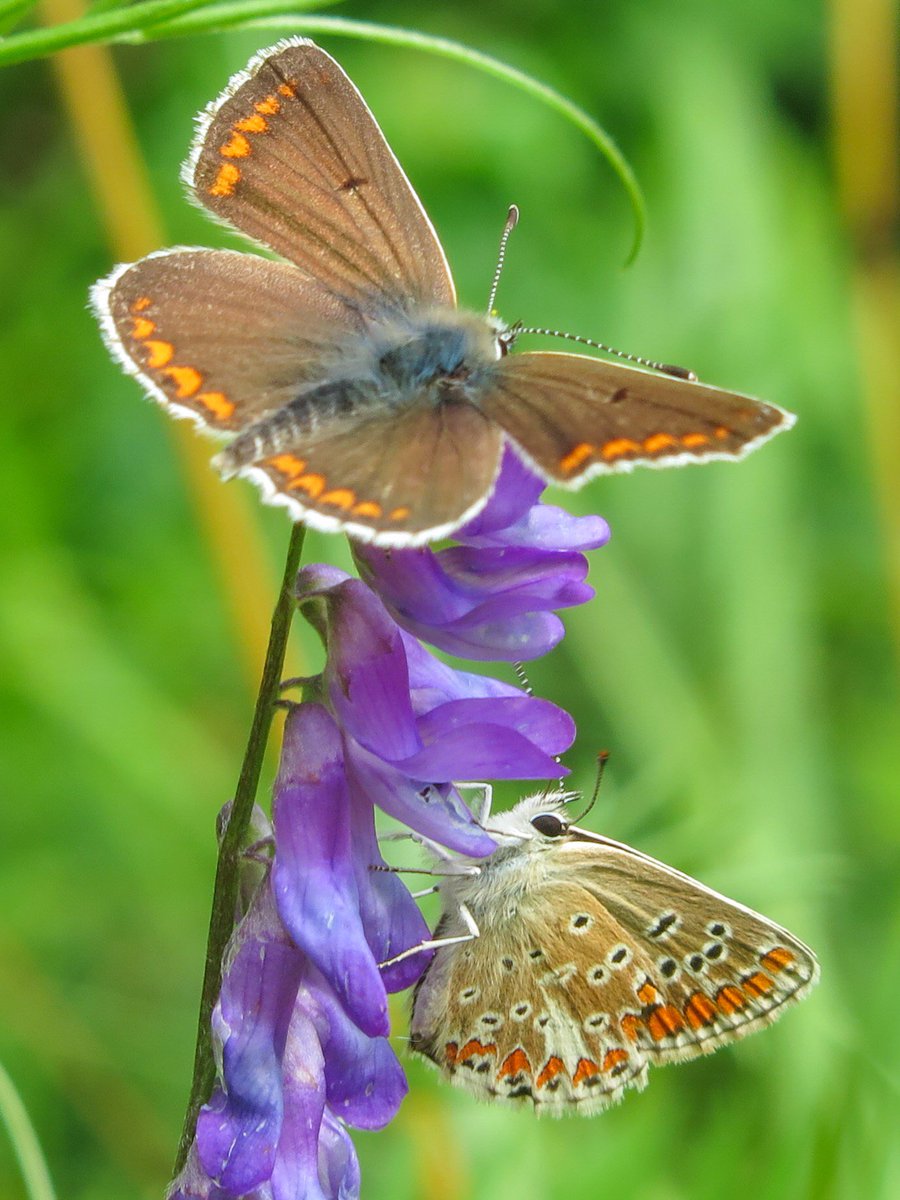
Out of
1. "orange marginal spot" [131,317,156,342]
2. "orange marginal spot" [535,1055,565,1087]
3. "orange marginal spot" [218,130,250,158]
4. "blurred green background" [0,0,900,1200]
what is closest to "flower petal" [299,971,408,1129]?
"orange marginal spot" [535,1055,565,1087]

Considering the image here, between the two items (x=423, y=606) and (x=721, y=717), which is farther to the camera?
(x=721, y=717)

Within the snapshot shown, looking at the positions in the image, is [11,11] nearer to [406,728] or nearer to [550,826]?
[406,728]

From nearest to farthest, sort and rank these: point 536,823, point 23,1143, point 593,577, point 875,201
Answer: point 23,1143
point 536,823
point 593,577
point 875,201

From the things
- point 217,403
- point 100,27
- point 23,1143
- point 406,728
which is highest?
point 100,27

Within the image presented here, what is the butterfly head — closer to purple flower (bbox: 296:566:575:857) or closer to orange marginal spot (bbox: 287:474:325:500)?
purple flower (bbox: 296:566:575:857)

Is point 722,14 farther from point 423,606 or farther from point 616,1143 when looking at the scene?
point 423,606

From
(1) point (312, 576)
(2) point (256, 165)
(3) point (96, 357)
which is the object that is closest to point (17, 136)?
(3) point (96, 357)

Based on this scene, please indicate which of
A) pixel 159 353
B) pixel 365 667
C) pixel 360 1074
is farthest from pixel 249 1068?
pixel 159 353
